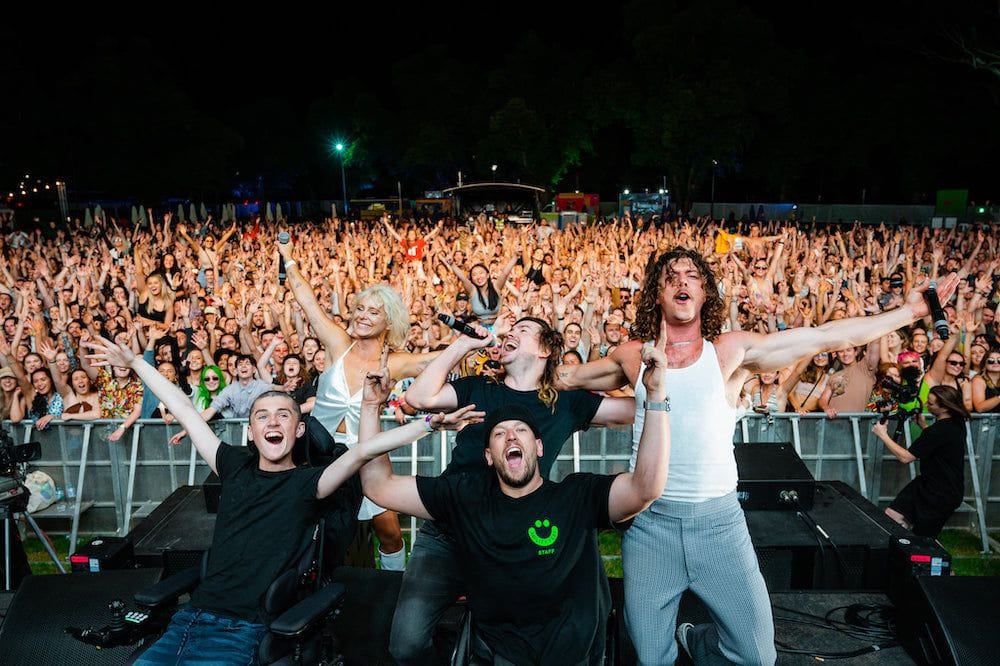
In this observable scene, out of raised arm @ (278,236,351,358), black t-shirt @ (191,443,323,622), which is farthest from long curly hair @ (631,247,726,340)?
raised arm @ (278,236,351,358)

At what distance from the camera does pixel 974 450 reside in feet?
18.6

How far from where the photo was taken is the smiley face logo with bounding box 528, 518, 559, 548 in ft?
9.62

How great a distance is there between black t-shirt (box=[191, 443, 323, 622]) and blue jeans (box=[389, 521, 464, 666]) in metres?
0.49

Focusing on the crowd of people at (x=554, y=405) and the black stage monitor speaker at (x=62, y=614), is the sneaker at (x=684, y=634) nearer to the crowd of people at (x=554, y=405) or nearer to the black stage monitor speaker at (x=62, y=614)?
the crowd of people at (x=554, y=405)

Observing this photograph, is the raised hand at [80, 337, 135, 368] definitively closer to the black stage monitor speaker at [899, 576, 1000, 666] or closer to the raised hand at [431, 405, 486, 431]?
the raised hand at [431, 405, 486, 431]

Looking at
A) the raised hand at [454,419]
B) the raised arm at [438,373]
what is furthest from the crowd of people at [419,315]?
the raised hand at [454,419]

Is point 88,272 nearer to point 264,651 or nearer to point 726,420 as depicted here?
point 264,651

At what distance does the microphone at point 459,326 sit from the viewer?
3.22 metres

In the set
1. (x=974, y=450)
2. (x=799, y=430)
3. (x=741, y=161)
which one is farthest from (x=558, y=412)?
(x=741, y=161)

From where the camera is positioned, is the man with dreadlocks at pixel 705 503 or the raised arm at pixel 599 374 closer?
the man with dreadlocks at pixel 705 503

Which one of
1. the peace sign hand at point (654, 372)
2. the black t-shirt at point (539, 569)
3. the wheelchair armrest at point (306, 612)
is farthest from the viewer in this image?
the black t-shirt at point (539, 569)

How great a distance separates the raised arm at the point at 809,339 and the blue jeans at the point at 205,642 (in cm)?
230

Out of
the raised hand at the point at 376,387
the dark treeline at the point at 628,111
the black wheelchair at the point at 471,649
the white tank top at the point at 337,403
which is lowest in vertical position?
the black wheelchair at the point at 471,649

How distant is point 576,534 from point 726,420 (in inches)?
29.0
